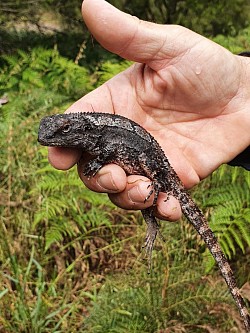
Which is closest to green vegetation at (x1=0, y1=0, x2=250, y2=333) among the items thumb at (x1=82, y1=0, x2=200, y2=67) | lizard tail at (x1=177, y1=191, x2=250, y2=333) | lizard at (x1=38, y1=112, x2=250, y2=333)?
lizard tail at (x1=177, y1=191, x2=250, y2=333)

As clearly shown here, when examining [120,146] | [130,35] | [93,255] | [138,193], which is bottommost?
[93,255]


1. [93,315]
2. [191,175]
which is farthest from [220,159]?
[93,315]

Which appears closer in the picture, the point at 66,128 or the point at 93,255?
the point at 66,128

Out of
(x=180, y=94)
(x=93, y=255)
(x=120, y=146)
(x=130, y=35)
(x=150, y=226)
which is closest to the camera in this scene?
(x=120, y=146)

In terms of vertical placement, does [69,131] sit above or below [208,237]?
above

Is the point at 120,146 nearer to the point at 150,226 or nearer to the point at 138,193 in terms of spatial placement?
the point at 138,193

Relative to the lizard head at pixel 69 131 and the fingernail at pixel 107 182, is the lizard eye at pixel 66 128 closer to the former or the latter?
the lizard head at pixel 69 131

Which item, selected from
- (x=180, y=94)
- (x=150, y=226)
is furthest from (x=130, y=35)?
(x=150, y=226)
